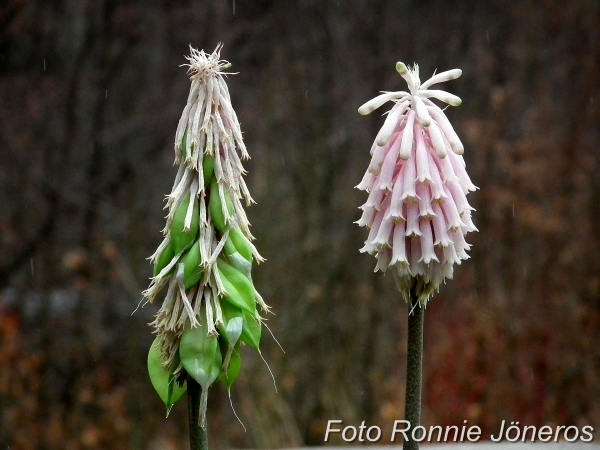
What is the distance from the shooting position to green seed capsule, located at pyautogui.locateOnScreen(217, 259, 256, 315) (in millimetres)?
1566

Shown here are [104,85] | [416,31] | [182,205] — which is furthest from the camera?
[416,31]

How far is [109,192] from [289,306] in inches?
55.6

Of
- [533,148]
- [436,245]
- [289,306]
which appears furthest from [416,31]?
[436,245]

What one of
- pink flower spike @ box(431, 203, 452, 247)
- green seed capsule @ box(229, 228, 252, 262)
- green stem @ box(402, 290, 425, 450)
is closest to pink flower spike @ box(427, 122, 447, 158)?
pink flower spike @ box(431, 203, 452, 247)

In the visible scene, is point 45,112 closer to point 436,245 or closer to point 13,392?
point 13,392

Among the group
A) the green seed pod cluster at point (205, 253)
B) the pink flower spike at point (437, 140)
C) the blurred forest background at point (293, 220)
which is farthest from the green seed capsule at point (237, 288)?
the blurred forest background at point (293, 220)

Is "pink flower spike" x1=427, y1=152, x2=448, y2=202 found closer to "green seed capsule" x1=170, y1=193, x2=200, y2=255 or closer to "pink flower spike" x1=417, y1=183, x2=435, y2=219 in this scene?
"pink flower spike" x1=417, y1=183, x2=435, y2=219

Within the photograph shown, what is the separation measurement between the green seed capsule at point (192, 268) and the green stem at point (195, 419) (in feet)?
0.65

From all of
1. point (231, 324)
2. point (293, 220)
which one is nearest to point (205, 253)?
point (231, 324)

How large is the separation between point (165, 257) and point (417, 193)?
52 cm

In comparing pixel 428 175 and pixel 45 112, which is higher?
pixel 45 112

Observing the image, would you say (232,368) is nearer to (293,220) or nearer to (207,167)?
(207,167)

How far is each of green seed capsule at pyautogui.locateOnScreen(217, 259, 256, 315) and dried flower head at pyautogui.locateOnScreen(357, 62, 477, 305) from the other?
0.25 metres

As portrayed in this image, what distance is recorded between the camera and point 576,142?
6.10 m
